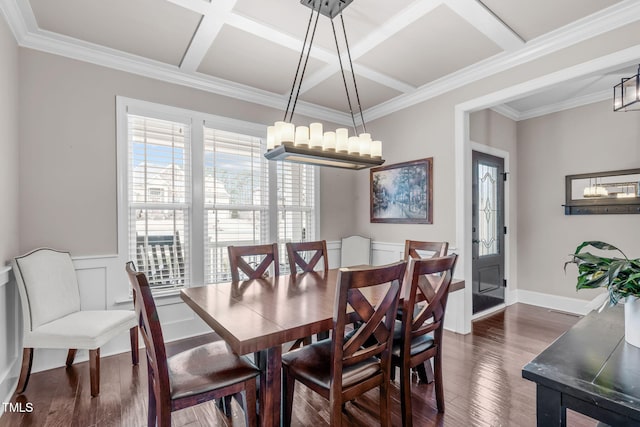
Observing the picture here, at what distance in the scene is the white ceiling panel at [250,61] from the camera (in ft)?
9.11

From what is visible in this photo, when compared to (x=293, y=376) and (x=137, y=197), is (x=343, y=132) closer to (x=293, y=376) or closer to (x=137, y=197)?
(x=293, y=376)

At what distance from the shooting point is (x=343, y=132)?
2.47m

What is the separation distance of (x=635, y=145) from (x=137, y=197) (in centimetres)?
557

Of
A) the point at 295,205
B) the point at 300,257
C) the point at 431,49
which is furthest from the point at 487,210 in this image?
the point at 300,257

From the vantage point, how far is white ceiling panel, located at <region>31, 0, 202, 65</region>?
230 centimetres

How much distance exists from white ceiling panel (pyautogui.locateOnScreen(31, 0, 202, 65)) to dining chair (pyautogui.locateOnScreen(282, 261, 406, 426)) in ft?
7.87

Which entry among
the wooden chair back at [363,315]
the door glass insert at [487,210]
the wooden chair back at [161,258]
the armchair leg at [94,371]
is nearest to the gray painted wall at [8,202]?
the armchair leg at [94,371]

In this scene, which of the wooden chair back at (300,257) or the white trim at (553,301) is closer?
the wooden chair back at (300,257)

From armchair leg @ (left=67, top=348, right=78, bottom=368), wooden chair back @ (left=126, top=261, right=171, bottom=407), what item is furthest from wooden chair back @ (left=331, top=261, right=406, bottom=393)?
armchair leg @ (left=67, top=348, right=78, bottom=368)

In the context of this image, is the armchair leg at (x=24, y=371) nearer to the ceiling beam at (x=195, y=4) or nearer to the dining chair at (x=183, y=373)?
the dining chair at (x=183, y=373)

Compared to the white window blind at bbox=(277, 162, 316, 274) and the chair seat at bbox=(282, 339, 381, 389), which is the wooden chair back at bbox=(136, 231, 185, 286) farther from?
the chair seat at bbox=(282, 339, 381, 389)

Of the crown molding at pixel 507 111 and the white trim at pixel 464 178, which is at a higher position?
the crown molding at pixel 507 111

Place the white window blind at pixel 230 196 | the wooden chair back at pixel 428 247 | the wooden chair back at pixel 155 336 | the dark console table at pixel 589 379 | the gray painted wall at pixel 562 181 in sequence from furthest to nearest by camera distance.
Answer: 1. the gray painted wall at pixel 562 181
2. the white window blind at pixel 230 196
3. the wooden chair back at pixel 428 247
4. the wooden chair back at pixel 155 336
5. the dark console table at pixel 589 379

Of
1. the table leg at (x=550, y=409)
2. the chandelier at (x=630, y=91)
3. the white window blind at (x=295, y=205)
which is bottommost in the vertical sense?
the table leg at (x=550, y=409)
